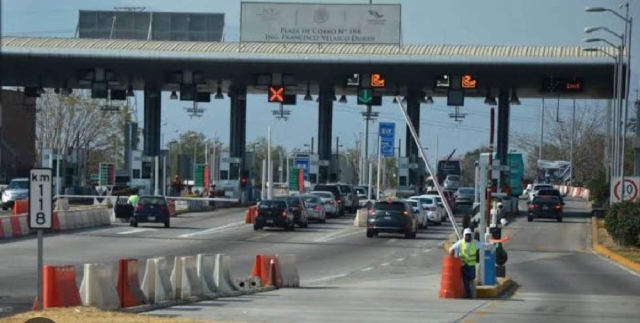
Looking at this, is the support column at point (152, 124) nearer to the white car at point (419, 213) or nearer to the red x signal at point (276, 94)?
the red x signal at point (276, 94)

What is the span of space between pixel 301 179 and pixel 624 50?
23347 millimetres

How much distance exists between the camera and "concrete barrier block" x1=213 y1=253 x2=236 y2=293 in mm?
26516

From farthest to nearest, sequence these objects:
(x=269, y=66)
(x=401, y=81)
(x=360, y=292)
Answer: (x=401, y=81)
(x=269, y=66)
(x=360, y=292)

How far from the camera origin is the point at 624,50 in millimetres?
59719

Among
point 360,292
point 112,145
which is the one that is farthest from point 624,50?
Result: point 112,145

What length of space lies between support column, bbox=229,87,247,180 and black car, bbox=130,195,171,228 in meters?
18.2

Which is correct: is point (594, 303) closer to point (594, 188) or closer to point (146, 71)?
point (146, 71)

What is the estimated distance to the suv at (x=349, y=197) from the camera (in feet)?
238

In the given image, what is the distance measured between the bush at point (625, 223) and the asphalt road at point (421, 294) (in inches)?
53.9

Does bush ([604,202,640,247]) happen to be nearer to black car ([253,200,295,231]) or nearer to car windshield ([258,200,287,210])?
black car ([253,200,295,231])

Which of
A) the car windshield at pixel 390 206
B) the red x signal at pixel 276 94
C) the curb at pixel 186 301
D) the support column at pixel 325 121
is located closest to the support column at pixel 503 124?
the support column at pixel 325 121

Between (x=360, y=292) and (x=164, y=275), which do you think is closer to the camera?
(x=164, y=275)

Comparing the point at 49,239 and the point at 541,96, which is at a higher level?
the point at 541,96

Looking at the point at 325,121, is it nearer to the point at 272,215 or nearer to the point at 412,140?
the point at 412,140
